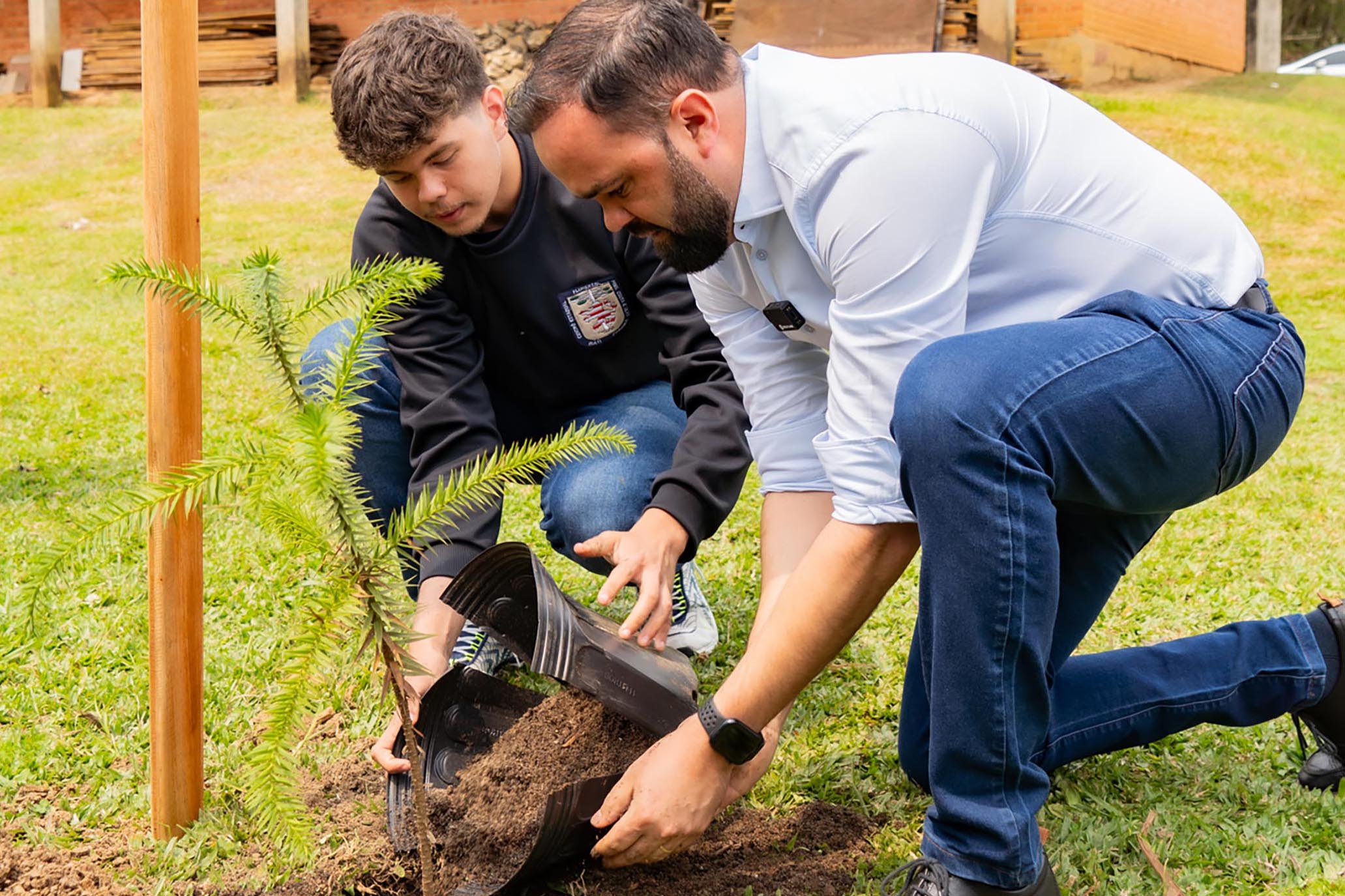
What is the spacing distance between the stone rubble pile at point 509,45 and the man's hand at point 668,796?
1234cm

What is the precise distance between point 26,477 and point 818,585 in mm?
3762

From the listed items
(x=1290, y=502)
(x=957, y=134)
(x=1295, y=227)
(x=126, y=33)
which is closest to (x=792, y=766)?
(x=957, y=134)

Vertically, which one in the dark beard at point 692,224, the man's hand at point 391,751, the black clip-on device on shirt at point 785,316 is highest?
the dark beard at point 692,224

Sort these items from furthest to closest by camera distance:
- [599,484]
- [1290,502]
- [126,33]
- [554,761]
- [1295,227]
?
[126,33] → [1295,227] → [1290,502] → [599,484] → [554,761]

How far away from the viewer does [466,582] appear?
2098 millimetres

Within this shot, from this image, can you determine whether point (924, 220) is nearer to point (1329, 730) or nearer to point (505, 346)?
point (1329, 730)

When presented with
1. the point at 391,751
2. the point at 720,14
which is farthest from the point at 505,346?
the point at 720,14

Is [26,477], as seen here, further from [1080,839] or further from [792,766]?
[1080,839]

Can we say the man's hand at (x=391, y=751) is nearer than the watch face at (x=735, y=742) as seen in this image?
No

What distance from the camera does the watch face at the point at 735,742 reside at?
5.89 feet

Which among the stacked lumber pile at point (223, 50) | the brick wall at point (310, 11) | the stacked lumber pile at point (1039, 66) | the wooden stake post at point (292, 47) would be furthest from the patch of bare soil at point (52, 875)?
the stacked lumber pile at point (223, 50)

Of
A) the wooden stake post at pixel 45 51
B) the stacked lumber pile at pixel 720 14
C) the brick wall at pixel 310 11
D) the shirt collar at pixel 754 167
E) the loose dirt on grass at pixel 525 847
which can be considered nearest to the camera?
the shirt collar at pixel 754 167

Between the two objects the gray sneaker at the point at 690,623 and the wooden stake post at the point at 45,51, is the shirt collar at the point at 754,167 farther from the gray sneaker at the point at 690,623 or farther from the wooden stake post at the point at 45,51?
the wooden stake post at the point at 45,51

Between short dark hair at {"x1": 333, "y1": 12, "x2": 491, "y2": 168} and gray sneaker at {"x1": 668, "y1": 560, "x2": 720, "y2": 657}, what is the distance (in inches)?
50.0
